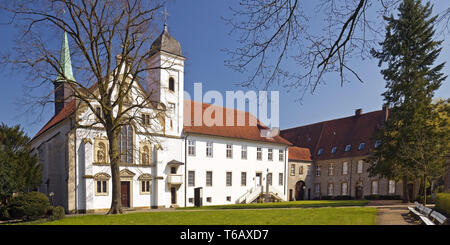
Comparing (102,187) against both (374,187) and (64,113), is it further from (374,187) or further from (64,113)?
(374,187)

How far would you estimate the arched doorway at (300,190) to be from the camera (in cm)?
4442

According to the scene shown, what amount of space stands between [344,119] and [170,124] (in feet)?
99.7

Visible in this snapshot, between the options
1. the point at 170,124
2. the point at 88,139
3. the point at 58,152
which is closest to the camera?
the point at 88,139

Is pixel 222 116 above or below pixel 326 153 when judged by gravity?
above

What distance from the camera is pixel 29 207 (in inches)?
762

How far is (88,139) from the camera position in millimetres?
25391

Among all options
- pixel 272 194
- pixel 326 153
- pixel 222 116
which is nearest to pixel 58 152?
pixel 222 116

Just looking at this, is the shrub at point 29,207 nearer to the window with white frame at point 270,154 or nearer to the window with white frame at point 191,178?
the window with white frame at point 191,178

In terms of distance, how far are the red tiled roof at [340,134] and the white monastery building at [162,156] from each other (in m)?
10.0

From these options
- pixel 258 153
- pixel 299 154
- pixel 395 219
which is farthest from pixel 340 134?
pixel 395 219

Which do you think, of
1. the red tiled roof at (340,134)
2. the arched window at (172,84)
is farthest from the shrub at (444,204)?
the arched window at (172,84)

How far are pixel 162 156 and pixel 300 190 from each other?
24417mm
